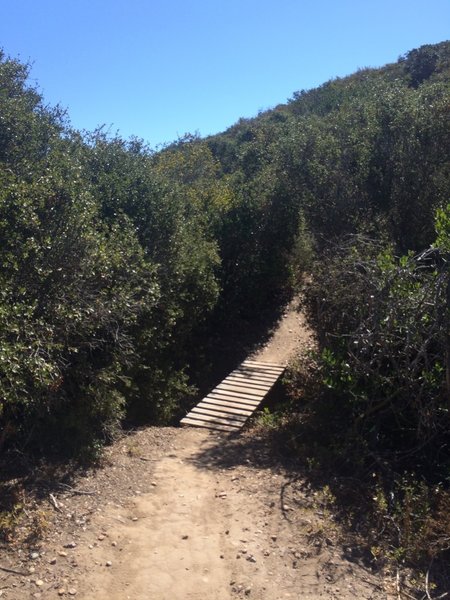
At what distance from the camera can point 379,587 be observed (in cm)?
462

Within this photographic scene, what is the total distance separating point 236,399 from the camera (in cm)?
965

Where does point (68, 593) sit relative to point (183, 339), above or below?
below

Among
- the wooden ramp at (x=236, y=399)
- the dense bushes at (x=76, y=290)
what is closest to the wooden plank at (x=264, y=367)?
the wooden ramp at (x=236, y=399)

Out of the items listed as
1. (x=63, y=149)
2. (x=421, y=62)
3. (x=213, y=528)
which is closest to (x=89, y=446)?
(x=213, y=528)

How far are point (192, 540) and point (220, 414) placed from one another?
365 centimetres

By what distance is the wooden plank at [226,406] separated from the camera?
29.5 ft

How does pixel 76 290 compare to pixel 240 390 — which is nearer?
pixel 76 290

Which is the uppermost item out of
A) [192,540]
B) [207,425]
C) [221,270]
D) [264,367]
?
[221,270]

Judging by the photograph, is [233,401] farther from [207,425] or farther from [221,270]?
[221,270]

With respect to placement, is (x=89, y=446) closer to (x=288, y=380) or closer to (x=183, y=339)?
(x=288, y=380)

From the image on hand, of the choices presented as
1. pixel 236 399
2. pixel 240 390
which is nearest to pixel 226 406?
pixel 236 399

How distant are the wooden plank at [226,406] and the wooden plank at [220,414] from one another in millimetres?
78

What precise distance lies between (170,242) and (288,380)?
129 inches

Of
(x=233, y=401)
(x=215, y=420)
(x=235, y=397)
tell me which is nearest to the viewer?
(x=215, y=420)
